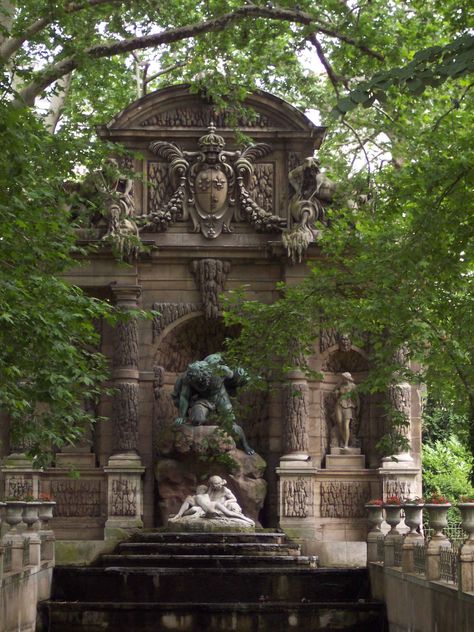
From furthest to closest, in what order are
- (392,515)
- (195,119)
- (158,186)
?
1. (195,119)
2. (158,186)
3. (392,515)

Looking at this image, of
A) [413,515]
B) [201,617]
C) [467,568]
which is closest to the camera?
[467,568]

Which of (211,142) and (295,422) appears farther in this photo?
(211,142)

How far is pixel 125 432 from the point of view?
89.1 ft

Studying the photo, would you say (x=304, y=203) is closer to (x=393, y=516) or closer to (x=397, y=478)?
(x=397, y=478)

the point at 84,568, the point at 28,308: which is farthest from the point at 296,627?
the point at 28,308

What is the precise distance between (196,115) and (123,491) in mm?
7719

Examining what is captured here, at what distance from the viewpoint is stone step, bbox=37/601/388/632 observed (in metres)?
20.7

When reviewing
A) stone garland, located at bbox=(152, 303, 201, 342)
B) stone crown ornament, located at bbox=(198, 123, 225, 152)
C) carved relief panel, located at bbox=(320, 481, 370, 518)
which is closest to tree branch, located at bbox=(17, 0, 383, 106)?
stone crown ornament, located at bbox=(198, 123, 225, 152)

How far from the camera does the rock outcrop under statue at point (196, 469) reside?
25.9 metres

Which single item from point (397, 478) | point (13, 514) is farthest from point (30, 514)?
point (397, 478)

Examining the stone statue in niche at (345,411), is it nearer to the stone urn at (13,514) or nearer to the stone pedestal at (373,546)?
the stone pedestal at (373,546)

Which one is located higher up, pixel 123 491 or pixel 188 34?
pixel 188 34

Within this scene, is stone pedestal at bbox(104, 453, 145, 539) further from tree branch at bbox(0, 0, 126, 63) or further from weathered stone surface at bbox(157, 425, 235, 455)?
tree branch at bbox(0, 0, 126, 63)

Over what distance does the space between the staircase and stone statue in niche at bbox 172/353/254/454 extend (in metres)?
2.48
